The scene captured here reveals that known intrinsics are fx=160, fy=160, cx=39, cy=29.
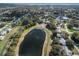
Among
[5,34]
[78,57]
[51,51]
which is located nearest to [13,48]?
[5,34]

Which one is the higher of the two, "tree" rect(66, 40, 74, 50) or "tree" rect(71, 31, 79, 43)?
"tree" rect(71, 31, 79, 43)

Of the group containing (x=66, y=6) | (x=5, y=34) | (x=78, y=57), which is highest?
(x=66, y=6)

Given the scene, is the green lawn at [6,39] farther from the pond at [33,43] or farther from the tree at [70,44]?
the tree at [70,44]

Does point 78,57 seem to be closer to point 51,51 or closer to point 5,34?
point 51,51

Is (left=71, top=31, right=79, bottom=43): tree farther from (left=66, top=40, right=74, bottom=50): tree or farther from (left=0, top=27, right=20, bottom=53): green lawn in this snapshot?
(left=0, top=27, right=20, bottom=53): green lawn

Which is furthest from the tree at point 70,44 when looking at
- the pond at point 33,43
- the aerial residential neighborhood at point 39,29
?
the pond at point 33,43

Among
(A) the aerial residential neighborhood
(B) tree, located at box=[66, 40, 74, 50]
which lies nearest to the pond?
→ (A) the aerial residential neighborhood
